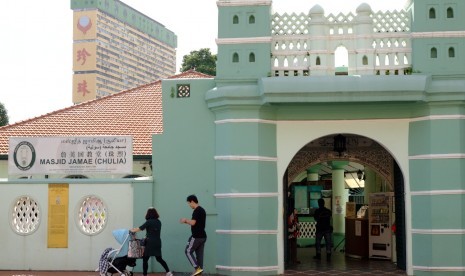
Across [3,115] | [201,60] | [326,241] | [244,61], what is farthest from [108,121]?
[3,115]

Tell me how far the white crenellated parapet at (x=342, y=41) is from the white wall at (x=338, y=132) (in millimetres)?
923

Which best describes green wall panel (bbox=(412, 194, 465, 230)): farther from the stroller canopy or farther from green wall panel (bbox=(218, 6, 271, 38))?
the stroller canopy

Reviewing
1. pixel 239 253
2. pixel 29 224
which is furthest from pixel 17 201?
pixel 239 253

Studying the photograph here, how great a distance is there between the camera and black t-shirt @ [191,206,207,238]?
11289 millimetres

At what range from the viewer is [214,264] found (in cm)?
1235

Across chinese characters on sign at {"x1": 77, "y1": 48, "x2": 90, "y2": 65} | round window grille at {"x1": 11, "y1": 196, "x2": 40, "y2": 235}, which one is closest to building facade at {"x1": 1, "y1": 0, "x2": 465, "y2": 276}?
round window grille at {"x1": 11, "y1": 196, "x2": 40, "y2": 235}

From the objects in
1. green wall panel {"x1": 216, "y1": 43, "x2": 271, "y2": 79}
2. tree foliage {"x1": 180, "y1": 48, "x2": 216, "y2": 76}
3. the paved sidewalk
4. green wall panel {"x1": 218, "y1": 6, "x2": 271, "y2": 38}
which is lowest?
the paved sidewalk

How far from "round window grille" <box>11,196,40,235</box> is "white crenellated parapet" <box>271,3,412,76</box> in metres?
5.44

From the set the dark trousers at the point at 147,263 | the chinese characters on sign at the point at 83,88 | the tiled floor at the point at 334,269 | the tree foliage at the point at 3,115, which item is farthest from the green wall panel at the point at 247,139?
the chinese characters on sign at the point at 83,88

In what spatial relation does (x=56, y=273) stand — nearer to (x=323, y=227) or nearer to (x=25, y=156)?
(x=25, y=156)

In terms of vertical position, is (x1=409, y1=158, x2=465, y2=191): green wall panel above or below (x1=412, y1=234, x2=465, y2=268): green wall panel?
above

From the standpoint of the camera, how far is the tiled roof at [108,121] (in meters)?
23.8

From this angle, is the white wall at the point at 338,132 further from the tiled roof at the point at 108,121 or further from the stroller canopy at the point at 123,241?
the tiled roof at the point at 108,121

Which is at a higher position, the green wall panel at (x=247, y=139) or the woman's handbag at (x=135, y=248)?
the green wall panel at (x=247, y=139)
